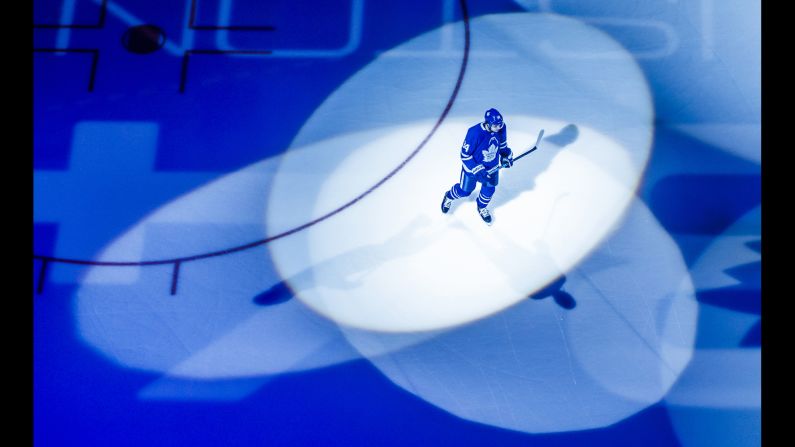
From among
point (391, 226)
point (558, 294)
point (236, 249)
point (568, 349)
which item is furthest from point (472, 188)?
point (236, 249)

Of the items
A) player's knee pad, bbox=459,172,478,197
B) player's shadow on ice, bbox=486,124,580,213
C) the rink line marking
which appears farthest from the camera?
player's shadow on ice, bbox=486,124,580,213

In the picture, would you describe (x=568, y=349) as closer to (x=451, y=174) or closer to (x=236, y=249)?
(x=451, y=174)

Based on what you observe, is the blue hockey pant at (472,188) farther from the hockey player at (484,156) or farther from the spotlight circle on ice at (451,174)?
the spotlight circle on ice at (451,174)

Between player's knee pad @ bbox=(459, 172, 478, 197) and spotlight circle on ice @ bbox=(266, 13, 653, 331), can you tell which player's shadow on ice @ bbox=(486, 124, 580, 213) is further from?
player's knee pad @ bbox=(459, 172, 478, 197)

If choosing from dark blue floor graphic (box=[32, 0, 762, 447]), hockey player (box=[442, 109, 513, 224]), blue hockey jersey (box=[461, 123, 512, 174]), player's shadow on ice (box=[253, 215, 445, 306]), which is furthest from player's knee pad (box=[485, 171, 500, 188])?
player's shadow on ice (box=[253, 215, 445, 306])

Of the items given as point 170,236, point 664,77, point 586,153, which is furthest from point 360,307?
point 664,77

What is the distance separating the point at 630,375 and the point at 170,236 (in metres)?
3.65

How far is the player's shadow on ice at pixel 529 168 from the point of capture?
16.0ft

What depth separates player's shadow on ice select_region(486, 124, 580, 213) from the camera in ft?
16.0

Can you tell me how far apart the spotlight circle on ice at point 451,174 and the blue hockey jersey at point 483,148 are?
648 mm

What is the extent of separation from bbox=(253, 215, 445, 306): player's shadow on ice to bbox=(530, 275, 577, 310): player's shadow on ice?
90 centimetres

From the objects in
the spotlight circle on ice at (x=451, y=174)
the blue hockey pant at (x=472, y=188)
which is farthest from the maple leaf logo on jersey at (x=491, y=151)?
the spotlight circle on ice at (x=451, y=174)

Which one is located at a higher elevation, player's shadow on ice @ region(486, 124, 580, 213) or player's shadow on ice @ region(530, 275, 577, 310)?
player's shadow on ice @ region(486, 124, 580, 213)

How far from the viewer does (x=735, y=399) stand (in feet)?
13.4
